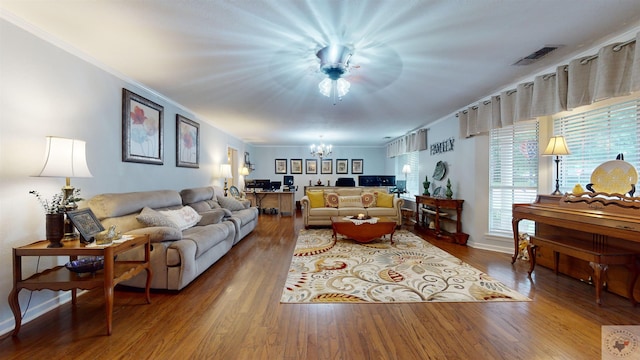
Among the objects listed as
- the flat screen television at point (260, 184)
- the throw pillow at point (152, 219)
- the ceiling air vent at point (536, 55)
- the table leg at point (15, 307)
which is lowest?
the table leg at point (15, 307)

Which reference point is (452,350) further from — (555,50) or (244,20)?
(555,50)

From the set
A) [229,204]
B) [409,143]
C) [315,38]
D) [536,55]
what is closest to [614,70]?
[536,55]

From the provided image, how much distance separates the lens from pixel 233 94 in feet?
12.2

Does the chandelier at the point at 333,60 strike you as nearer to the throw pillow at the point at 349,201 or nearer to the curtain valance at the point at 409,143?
the throw pillow at the point at 349,201

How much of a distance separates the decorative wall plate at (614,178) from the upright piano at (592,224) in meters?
0.11

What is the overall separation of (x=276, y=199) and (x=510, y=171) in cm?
559

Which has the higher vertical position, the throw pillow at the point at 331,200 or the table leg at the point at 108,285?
the throw pillow at the point at 331,200

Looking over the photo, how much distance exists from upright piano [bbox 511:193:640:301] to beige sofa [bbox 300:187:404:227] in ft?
8.29

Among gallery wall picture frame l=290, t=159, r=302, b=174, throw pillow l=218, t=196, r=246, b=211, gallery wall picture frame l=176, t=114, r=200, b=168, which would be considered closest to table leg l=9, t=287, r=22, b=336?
gallery wall picture frame l=176, t=114, r=200, b=168

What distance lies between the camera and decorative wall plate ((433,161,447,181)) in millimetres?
5129

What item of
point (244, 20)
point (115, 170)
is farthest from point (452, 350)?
point (115, 170)

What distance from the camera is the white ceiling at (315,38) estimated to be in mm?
1824

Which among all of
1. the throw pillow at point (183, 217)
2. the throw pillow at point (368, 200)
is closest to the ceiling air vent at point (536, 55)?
the throw pillow at point (368, 200)

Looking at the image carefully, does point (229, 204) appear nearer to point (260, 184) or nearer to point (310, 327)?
point (260, 184)
